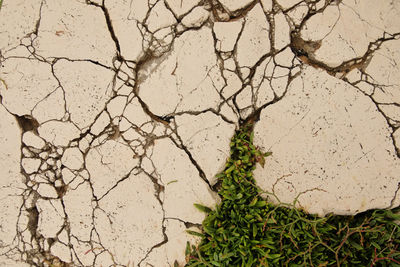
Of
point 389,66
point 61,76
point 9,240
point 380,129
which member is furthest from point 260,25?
point 9,240

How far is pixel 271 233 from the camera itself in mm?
2088

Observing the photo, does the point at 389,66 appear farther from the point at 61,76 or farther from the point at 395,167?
the point at 61,76

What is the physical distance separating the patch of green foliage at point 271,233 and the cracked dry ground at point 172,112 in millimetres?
96

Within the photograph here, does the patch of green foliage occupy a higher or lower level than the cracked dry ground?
lower

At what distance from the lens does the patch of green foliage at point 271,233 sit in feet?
6.72

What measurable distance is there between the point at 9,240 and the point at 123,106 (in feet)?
4.25

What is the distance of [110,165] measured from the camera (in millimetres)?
2184

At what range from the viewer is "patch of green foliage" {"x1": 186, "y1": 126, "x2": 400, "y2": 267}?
6.72ft

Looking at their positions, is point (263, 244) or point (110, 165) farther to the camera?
point (110, 165)

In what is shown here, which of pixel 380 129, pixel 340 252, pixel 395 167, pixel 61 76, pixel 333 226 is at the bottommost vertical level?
pixel 340 252

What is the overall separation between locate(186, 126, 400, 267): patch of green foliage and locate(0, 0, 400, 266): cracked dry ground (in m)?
0.10

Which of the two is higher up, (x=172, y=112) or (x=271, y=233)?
(x=172, y=112)

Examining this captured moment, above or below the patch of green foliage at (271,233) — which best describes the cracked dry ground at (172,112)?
above

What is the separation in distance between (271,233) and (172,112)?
1.10m
